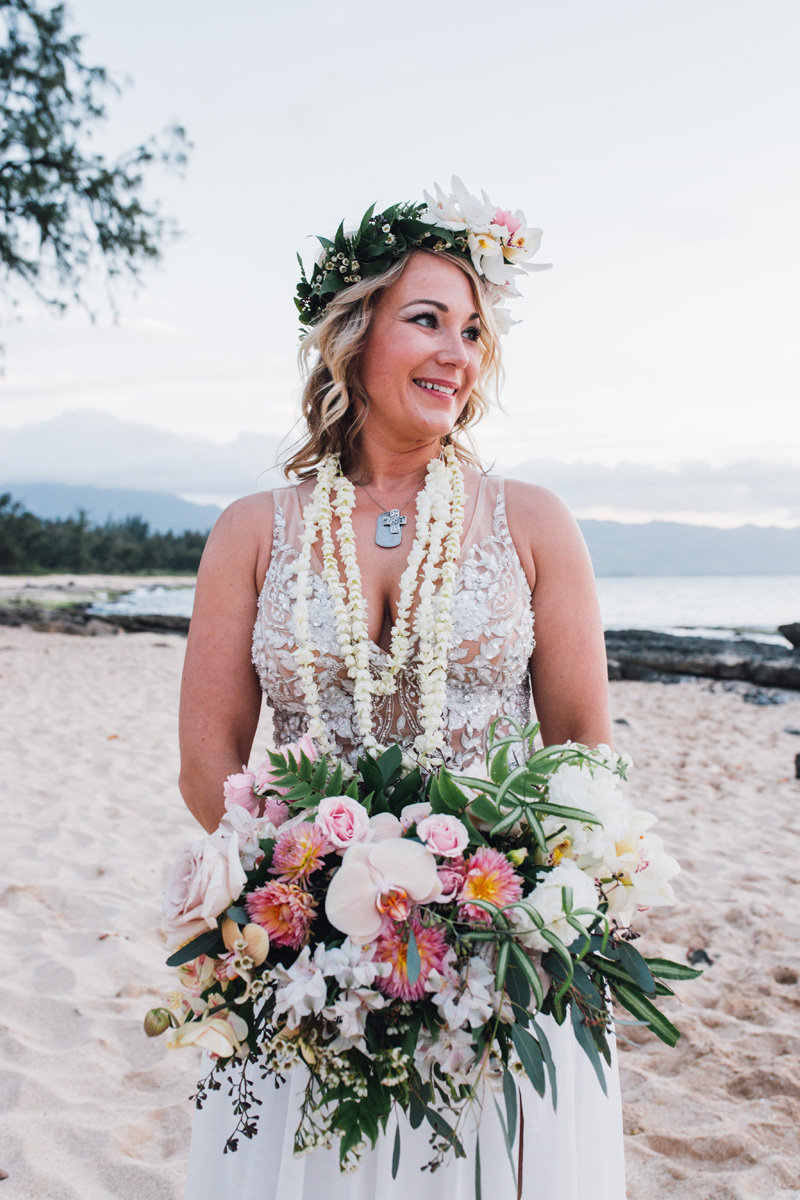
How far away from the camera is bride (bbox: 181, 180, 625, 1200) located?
2.26 m

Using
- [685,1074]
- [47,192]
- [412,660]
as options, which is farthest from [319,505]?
[47,192]

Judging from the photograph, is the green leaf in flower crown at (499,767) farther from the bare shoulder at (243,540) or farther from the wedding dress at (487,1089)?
the bare shoulder at (243,540)

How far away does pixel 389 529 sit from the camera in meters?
2.44

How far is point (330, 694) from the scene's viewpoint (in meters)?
2.34

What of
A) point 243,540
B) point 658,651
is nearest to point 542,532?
point 243,540

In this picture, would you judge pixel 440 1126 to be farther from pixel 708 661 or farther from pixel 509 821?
pixel 708 661

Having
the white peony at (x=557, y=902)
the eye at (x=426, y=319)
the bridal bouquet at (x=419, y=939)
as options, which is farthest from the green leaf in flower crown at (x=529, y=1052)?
the eye at (x=426, y=319)

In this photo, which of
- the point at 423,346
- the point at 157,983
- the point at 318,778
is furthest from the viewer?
the point at 157,983

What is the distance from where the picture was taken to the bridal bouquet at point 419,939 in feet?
4.13

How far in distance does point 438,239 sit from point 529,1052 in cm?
201

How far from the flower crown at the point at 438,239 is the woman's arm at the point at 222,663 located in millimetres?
737

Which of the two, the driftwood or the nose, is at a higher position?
the nose

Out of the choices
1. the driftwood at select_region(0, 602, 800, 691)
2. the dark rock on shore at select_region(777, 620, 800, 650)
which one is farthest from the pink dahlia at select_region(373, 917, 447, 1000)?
the dark rock on shore at select_region(777, 620, 800, 650)

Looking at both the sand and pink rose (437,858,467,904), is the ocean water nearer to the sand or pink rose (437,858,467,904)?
the sand
